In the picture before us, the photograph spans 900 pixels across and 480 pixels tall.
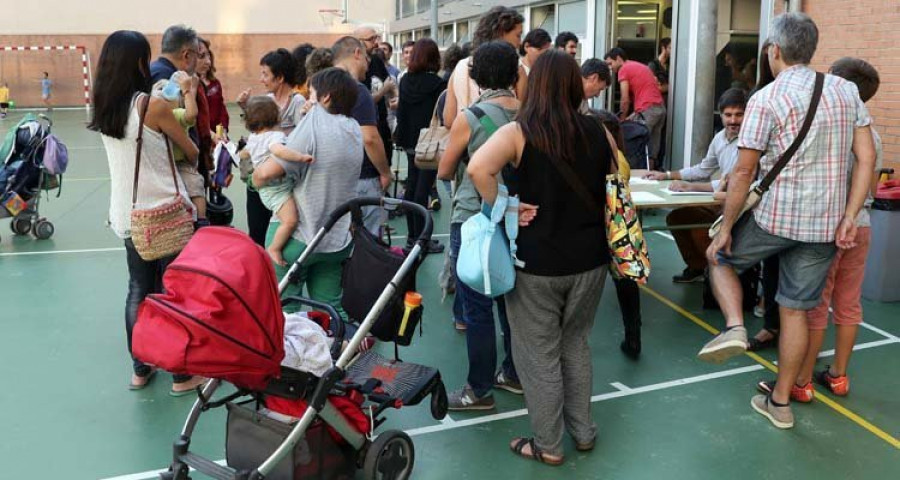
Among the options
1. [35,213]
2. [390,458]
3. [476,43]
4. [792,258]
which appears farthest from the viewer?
[35,213]

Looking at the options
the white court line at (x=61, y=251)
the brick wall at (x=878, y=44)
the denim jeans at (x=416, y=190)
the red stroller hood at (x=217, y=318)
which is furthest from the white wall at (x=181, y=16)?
the red stroller hood at (x=217, y=318)

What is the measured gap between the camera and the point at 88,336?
A: 487 centimetres

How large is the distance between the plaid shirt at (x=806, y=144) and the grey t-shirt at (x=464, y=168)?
1.00m

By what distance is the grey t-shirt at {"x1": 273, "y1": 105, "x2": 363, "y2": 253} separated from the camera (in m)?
3.78

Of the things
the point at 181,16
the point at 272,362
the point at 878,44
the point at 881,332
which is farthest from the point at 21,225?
the point at 181,16

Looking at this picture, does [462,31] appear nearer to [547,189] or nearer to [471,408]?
[471,408]

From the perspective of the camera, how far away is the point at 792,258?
3.47 m

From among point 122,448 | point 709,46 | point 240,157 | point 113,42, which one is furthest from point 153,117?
point 709,46

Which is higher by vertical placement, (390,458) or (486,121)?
(486,121)

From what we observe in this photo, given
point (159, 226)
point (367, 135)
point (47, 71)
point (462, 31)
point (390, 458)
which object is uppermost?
point (462, 31)

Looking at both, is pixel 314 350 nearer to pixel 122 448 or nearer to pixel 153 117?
pixel 122 448

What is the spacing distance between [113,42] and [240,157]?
121cm

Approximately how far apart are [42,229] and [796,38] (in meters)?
6.57

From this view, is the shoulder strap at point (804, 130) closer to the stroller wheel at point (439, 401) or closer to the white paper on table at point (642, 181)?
the stroller wheel at point (439, 401)
